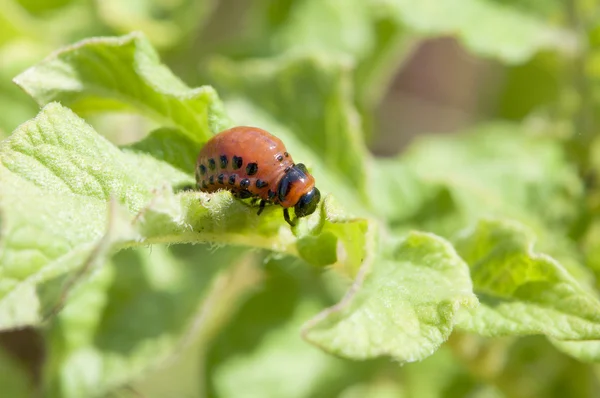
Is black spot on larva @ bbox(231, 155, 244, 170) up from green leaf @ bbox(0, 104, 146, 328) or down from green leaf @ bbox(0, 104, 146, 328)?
down

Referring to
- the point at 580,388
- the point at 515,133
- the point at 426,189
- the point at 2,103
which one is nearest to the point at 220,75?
the point at 426,189

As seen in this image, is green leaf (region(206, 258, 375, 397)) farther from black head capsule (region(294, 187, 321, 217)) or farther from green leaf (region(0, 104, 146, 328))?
green leaf (region(0, 104, 146, 328))

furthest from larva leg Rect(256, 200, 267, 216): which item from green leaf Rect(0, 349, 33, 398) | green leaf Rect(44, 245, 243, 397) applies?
green leaf Rect(0, 349, 33, 398)

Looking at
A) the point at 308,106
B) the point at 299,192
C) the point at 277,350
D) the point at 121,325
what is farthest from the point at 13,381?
the point at 299,192

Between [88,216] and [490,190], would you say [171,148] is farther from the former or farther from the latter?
[490,190]

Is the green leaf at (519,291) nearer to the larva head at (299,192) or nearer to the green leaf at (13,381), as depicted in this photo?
the larva head at (299,192)

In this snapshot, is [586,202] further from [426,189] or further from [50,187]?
[50,187]
